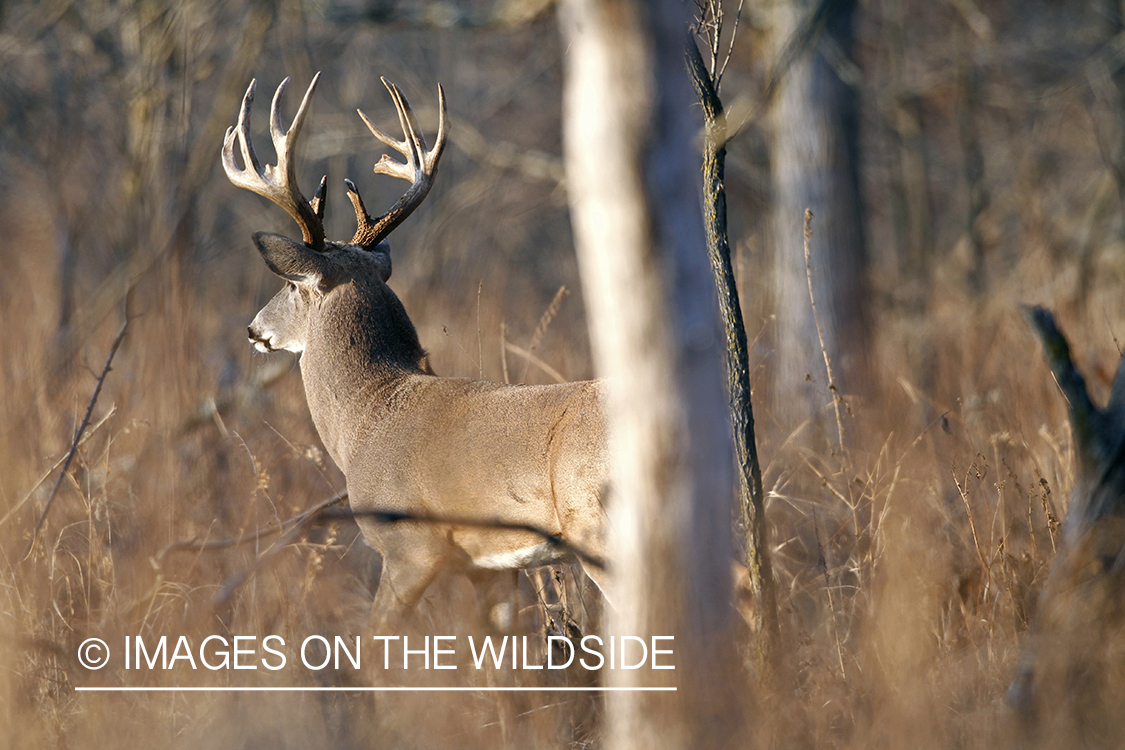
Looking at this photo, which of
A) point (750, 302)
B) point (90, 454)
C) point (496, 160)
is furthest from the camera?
point (496, 160)

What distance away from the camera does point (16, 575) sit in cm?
310

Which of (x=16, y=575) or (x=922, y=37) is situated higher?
(x=922, y=37)

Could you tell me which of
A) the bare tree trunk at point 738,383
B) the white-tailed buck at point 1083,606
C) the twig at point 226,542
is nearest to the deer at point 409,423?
the twig at point 226,542

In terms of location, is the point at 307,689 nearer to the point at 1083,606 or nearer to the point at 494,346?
the point at 1083,606

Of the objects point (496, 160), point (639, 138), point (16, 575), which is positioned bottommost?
point (16, 575)

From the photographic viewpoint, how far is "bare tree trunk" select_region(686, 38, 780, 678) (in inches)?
115

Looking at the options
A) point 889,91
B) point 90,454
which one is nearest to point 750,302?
point 889,91

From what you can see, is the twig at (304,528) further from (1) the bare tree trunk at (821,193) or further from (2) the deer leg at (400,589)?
(1) the bare tree trunk at (821,193)

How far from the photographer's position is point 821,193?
634 centimetres

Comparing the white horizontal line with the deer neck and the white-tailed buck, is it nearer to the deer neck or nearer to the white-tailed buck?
the white-tailed buck

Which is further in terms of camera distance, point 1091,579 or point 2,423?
point 2,423

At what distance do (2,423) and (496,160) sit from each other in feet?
19.1

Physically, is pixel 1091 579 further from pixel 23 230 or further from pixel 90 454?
pixel 23 230

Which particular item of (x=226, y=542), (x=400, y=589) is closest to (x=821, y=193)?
(x=400, y=589)
